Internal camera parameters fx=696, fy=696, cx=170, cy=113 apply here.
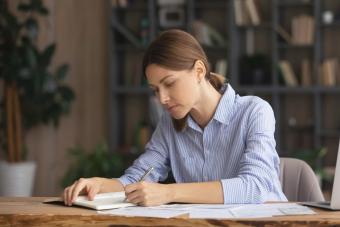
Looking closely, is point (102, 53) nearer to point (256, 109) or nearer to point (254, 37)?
point (254, 37)

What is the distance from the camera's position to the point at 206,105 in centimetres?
225

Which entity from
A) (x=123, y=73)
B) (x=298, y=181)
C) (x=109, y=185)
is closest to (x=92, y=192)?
(x=109, y=185)

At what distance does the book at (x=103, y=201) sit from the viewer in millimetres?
1786

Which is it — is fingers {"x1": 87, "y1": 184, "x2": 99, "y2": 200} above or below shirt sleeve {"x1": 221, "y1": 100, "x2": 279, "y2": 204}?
below

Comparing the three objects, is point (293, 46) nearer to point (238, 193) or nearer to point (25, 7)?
point (25, 7)

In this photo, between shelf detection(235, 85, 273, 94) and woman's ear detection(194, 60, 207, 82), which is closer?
woman's ear detection(194, 60, 207, 82)

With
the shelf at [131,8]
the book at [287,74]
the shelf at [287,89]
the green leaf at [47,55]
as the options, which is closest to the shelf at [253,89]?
the shelf at [287,89]

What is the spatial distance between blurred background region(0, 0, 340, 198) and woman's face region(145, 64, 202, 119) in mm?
3256

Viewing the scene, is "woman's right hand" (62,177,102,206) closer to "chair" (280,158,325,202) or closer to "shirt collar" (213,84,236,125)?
"shirt collar" (213,84,236,125)

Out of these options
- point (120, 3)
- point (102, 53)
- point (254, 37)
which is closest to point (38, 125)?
point (102, 53)

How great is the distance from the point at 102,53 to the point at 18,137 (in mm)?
1023

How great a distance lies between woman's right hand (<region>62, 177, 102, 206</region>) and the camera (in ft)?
6.25

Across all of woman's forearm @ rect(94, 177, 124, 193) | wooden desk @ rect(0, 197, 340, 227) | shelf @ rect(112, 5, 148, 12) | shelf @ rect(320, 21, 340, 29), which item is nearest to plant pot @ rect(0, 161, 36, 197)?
shelf @ rect(112, 5, 148, 12)

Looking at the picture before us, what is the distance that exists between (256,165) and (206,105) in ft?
1.02
